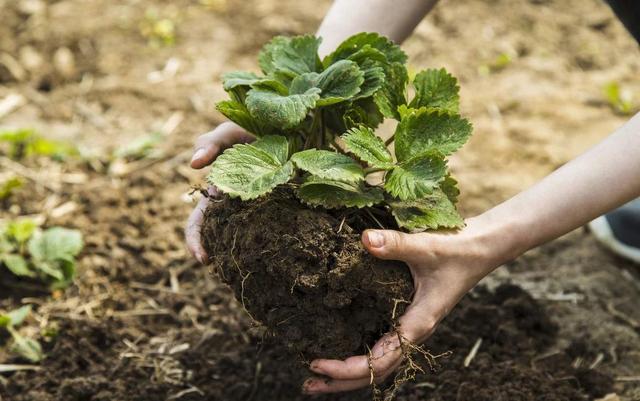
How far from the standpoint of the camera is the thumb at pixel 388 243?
1.54 metres

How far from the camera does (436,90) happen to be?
1.79m

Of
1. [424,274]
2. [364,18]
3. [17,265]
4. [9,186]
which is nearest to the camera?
[424,274]

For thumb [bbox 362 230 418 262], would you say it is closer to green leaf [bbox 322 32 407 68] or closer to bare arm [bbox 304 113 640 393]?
bare arm [bbox 304 113 640 393]

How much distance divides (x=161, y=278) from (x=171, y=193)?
440mm

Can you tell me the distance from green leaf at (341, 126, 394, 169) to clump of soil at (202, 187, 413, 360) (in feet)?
0.48

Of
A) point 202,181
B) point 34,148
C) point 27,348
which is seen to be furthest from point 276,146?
point 34,148

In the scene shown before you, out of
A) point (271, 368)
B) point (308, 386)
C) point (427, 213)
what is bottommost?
point (271, 368)

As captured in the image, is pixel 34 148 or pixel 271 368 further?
pixel 34 148

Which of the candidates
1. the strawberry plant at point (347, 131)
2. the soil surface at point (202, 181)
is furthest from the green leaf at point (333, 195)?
the soil surface at point (202, 181)

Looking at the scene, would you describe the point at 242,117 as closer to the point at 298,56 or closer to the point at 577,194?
the point at 298,56

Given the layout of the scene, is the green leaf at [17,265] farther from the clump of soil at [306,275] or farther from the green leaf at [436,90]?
the green leaf at [436,90]

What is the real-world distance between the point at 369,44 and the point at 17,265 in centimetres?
141

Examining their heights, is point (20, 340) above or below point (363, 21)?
below

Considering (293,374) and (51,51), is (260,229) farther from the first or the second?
(51,51)
